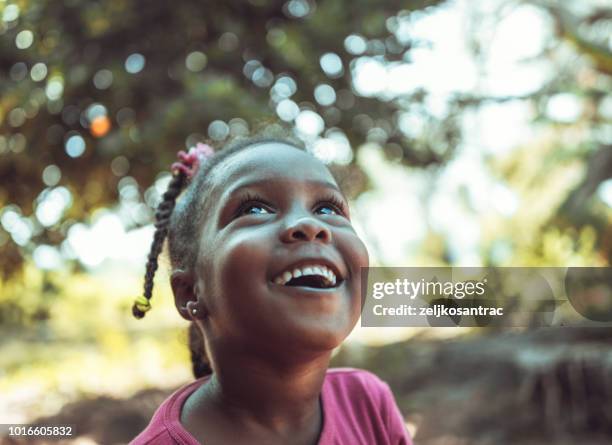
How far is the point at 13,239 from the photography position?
4082mm

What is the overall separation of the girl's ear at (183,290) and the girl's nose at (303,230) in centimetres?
36

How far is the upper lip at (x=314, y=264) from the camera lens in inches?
47.8

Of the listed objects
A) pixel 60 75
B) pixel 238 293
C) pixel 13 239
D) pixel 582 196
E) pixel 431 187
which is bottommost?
pixel 238 293

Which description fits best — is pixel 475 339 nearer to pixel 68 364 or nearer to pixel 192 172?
pixel 68 364

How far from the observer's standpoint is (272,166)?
1.38m

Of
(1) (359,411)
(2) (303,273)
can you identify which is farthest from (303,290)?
(1) (359,411)

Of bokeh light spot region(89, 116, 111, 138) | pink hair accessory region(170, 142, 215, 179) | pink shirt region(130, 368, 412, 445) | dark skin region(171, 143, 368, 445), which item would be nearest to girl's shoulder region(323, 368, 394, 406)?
pink shirt region(130, 368, 412, 445)

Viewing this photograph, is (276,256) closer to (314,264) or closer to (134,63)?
(314,264)

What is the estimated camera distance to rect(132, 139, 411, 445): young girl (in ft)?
3.98

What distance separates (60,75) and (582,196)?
4.96 m

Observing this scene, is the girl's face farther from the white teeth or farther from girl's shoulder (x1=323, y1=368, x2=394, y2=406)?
girl's shoulder (x1=323, y1=368, x2=394, y2=406)

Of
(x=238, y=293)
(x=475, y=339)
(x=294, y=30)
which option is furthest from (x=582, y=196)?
(x=238, y=293)

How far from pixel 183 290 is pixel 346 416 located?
20.1 inches
